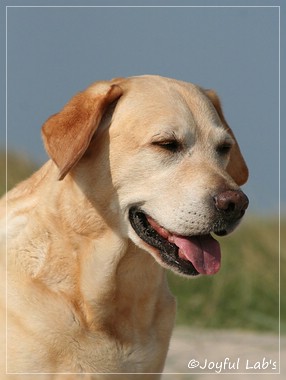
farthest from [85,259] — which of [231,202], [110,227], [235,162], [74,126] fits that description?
[235,162]

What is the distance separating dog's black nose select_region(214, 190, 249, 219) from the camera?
525 cm

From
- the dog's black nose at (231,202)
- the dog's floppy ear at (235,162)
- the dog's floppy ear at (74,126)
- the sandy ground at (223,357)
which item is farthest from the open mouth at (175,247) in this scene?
the sandy ground at (223,357)

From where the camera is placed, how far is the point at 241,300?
1085 cm

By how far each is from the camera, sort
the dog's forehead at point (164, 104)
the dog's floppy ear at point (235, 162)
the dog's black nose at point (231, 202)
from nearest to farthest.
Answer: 1. the dog's black nose at point (231, 202)
2. the dog's forehead at point (164, 104)
3. the dog's floppy ear at point (235, 162)

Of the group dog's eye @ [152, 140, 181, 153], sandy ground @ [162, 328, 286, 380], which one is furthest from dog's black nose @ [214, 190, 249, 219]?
sandy ground @ [162, 328, 286, 380]

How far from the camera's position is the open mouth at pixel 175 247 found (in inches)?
214

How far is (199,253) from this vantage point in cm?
549

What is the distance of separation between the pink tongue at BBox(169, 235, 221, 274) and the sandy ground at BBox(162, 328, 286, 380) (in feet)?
6.32

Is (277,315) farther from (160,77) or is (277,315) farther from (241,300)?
(160,77)

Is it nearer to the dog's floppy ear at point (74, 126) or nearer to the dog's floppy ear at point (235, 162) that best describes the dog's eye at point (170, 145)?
the dog's floppy ear at point (74, 126)

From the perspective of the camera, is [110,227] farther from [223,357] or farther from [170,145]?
[223,357]

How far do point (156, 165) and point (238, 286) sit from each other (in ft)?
18.7

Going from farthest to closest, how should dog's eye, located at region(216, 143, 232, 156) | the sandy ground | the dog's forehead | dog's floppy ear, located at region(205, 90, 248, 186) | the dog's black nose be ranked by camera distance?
1. the sandy ground
2. dog's floppy ear, located at region(205, 90, 248, 186)
3. dog's eye, located at region(216, 143, 232, 156)
4. the dog's forehead
5. the dog's black nose

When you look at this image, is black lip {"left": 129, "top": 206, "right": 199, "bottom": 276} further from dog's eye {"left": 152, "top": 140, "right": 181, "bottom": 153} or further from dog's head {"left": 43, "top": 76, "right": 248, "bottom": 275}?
dog's eye {"left": 152, "top": 140, "right": 181, "bottom": 153}
